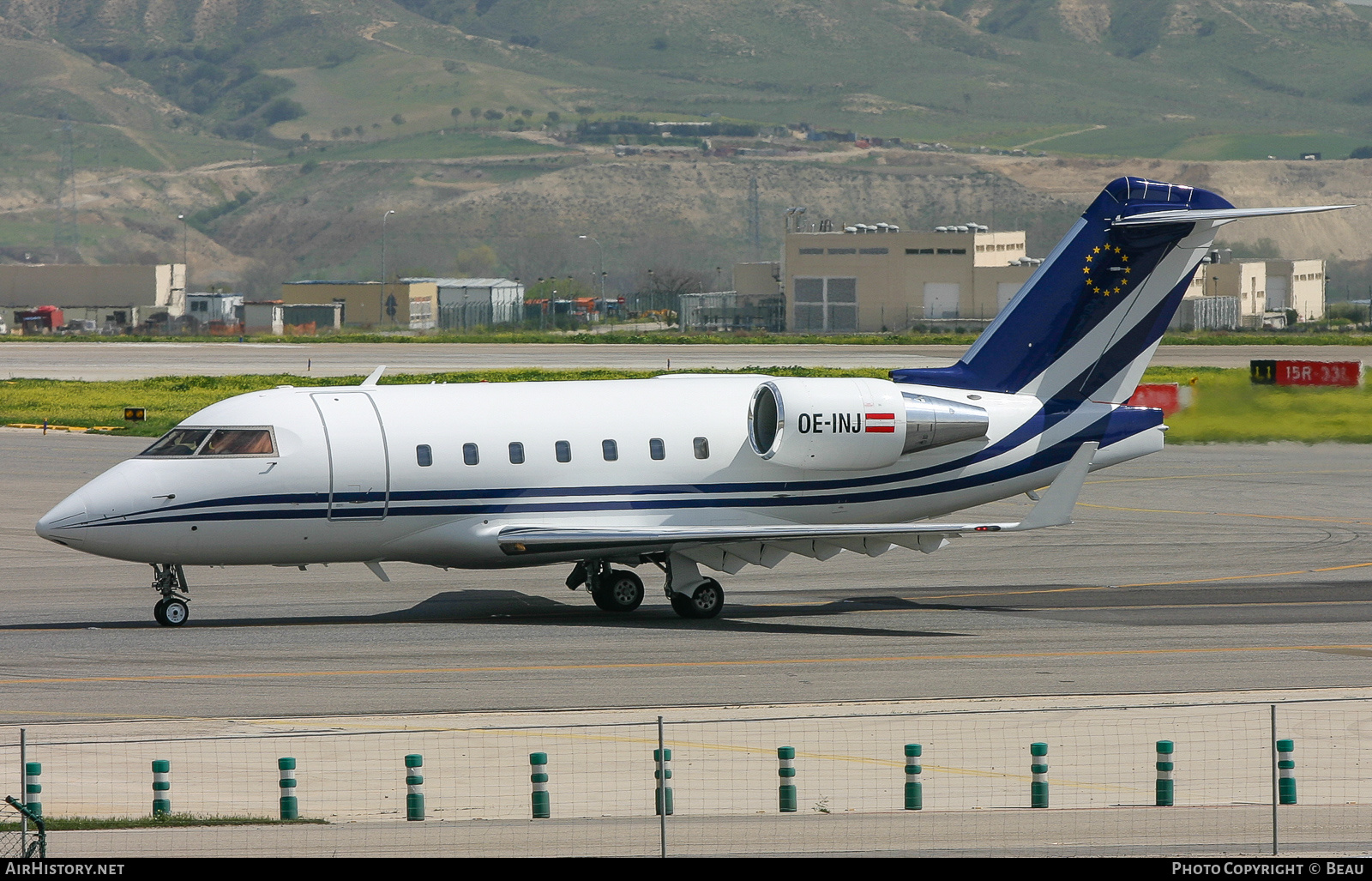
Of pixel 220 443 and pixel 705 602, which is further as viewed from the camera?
A: pixel 705 602

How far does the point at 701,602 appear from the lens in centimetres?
2792

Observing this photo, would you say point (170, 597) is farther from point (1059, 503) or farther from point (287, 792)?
point (1059, 503)

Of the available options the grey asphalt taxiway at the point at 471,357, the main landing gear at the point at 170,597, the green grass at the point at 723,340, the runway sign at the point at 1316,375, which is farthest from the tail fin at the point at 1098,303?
the green grass at the point at 723,340

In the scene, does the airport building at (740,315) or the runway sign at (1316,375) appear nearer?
the runway sign at (1316,375)

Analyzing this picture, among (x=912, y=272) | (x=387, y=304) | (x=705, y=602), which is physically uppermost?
(x=912, y=272)

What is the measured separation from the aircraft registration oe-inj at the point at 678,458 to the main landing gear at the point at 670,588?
3 cm

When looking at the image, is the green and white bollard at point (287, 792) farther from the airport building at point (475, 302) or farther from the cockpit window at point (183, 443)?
the airport building at point (475, 302)

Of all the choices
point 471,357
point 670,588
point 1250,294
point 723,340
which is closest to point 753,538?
point 670,588

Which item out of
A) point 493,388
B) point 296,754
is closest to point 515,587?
point 493,388

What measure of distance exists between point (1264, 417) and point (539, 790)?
120 feet

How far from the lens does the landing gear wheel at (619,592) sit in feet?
93.4

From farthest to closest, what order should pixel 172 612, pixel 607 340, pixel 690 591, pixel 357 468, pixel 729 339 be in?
pixel 729 339 < pixel 607 340 < pixel 690 591 < pixel 172 612 < pixel 357 468

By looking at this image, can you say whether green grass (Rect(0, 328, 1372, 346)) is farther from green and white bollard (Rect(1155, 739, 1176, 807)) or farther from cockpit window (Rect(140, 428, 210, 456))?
green and white bollard (Rect(1155, 739, 1176, 807))
